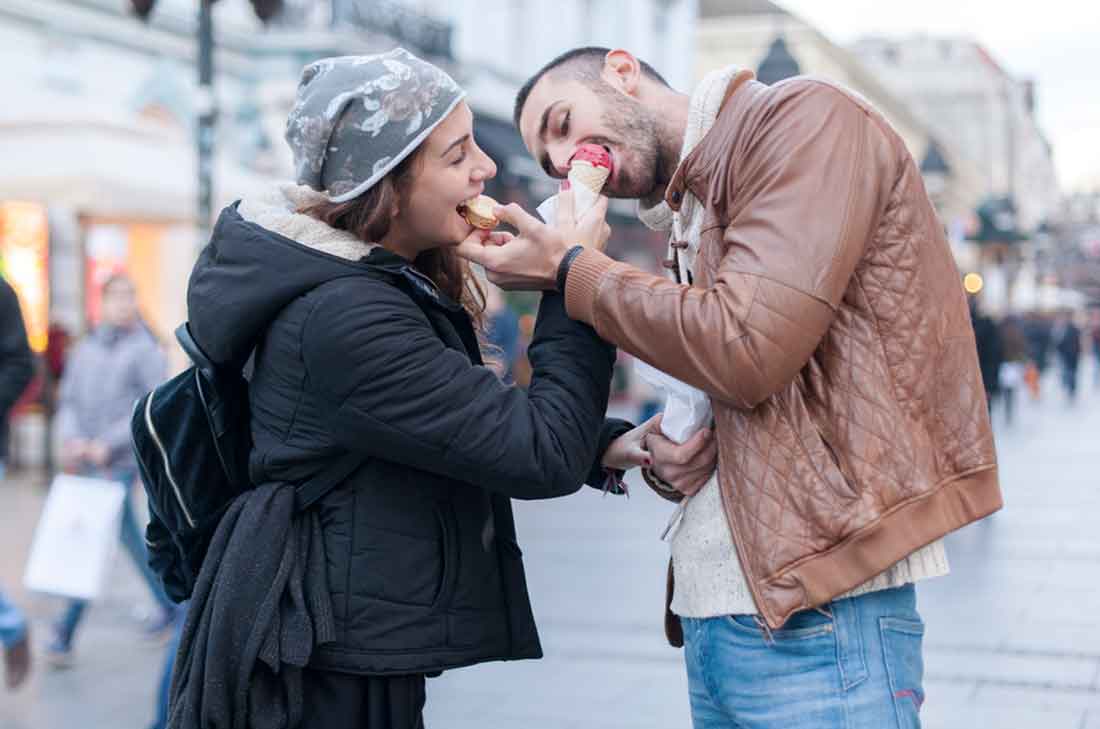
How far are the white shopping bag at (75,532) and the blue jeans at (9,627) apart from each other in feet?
2.54

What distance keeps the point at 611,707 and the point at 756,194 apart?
3805mm

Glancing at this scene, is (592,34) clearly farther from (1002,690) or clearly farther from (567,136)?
(567,136)

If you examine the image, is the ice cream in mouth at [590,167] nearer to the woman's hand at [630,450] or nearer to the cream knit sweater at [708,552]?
the cream knit sweater at [708,552]

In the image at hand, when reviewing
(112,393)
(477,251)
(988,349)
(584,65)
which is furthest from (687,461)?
(988,349)

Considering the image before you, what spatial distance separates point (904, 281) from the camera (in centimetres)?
205

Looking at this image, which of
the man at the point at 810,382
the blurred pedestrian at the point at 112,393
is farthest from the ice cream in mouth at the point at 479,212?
the blurred pedestrian at the point at 112,393

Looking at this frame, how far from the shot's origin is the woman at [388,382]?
7.06 ft

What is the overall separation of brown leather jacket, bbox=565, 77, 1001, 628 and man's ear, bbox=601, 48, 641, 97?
0.30 metres

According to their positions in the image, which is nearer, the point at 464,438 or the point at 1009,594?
the point at 464,438

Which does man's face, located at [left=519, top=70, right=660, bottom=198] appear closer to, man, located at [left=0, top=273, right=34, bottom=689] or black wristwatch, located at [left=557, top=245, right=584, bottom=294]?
black wristwatch, located at [left=557, top=245, right=584, bottom=294]

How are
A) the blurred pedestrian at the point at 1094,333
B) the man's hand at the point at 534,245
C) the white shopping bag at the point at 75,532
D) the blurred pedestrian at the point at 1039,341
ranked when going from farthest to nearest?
the blurred pedestrian at the point at 1094,333 < the blurred pedestrian at the point at 1039,341 < the white shopping bag at the point at 75,532 < the man's hand at the point at 534,245

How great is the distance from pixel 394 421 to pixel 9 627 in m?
4.10

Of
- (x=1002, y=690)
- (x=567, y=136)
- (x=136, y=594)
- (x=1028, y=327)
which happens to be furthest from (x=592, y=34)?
(x=567, y=136)

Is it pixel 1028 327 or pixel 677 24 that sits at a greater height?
pixel 677 24
